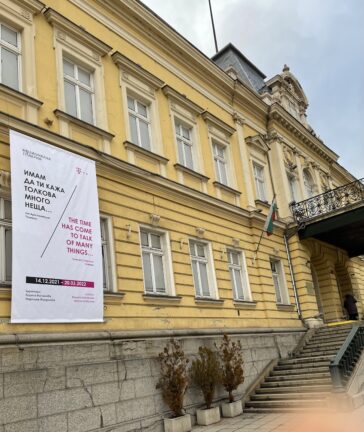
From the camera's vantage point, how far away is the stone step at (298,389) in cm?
1156

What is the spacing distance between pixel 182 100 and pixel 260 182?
5.57m

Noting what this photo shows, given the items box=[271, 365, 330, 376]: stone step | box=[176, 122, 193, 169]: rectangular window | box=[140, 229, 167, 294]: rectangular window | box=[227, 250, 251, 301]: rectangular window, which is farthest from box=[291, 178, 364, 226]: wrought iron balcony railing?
box=[140, 229, 167, 294]: rectangular window

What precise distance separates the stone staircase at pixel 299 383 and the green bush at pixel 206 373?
1.68 meters

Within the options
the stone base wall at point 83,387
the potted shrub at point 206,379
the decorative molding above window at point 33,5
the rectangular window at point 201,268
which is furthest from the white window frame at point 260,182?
the decorative molding above window at point 33,5

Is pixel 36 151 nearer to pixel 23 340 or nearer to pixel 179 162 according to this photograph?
pixel 23 340

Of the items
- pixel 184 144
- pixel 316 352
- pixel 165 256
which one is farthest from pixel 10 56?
pixel 316 352

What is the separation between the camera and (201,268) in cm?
1293

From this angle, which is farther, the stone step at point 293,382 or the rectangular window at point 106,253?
the stone step at point 293,382

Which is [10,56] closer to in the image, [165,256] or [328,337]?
[165,256]

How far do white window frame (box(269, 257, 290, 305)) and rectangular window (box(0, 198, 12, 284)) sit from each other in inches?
404

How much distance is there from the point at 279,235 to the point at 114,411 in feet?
35.8

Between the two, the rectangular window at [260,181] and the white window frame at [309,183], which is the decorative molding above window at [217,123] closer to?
the rectangular window at [260,181]

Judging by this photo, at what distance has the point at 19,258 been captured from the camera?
766 centimetres

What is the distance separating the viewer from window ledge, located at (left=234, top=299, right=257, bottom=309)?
1358 cm
